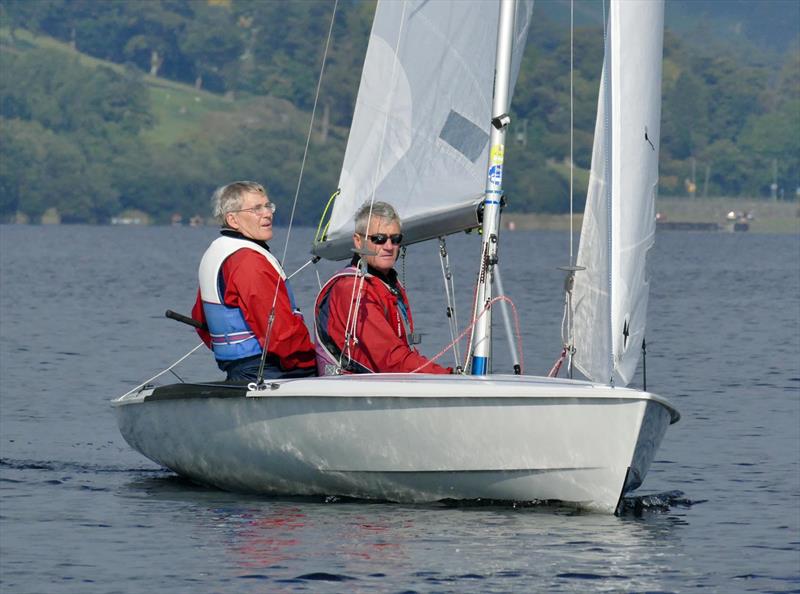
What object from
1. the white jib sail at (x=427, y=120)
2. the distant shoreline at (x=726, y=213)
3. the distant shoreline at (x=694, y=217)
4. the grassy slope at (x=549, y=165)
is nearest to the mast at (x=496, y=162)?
the white jib sail at (x=427, y=120)

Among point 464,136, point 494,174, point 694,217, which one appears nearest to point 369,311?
point 494,174

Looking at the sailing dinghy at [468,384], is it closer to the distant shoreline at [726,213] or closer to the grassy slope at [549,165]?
the grassy slope at [549,165]

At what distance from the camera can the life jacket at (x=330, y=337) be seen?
11.1m

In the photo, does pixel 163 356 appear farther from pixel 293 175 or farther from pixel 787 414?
pixel 293 175

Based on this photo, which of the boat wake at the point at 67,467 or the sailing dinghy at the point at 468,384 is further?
the boat wake at the point at 67,467

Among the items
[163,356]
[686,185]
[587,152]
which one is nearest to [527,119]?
[587,152]

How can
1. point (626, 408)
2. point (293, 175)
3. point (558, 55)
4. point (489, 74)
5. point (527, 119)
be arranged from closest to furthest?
point (626, 408) < point (489, 74) < point (293, 175) < point (527, 119) < point (558, 55)

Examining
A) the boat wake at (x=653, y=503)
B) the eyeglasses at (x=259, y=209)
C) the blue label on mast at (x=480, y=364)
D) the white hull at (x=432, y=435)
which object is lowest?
the boat wake at (x=653, y=503)

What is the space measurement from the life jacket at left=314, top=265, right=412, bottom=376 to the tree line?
13155 cm

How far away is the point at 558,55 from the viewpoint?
625ft

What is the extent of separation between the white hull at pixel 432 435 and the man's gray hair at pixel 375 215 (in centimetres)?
91

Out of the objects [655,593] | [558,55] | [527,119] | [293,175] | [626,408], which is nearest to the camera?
[655,593]

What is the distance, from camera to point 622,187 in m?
10.9

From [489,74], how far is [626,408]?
8.75ft
